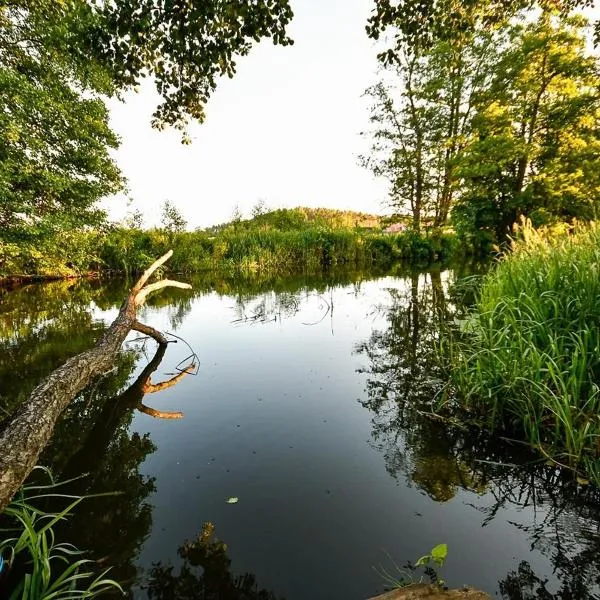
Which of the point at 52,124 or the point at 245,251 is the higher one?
the point at 52,124

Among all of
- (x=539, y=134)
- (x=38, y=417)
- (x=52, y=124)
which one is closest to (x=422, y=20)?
(x=38, y=417)

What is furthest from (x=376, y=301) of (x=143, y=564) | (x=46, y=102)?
(x=46, y=102)

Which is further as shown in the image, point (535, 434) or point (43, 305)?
point (43, 305)

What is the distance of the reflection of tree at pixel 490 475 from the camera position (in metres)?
1.64

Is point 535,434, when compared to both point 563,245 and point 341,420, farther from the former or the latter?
point 563,245

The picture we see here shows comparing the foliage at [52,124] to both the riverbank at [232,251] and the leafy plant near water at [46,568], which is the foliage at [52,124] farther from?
the leafy plant near water at [46,568]

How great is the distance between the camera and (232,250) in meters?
20.0

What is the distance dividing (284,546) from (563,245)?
13.8ft

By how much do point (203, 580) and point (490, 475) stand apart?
1.97 m

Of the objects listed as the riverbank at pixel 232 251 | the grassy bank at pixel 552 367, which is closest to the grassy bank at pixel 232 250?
the riverbank at pixel 232 251

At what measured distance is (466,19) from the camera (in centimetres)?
356

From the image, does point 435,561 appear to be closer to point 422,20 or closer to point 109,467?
point 109,467

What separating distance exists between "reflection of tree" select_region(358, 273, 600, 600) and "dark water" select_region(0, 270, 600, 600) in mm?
11

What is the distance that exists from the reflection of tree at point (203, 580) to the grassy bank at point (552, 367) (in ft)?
6.79
